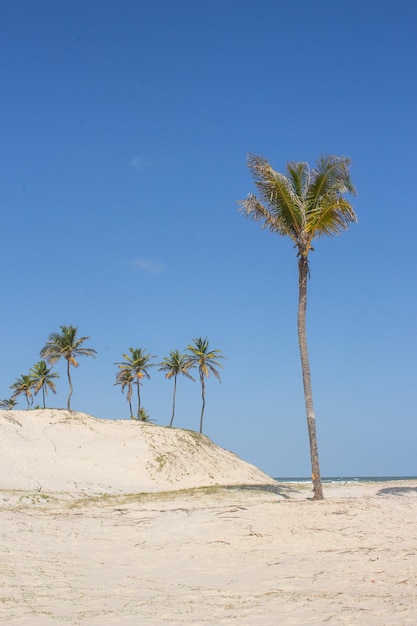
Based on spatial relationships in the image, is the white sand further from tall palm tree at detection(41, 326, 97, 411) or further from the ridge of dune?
tall palm tree at detection(41, 326, 97, 411)

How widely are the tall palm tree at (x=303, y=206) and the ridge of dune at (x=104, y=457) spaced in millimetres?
19223

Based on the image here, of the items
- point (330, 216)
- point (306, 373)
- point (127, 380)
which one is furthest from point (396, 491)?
point (127, 380)

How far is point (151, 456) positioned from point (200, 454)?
4.62 metres

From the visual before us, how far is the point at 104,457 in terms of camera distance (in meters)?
41.8

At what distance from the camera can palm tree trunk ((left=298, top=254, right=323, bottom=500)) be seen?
22.2 metres

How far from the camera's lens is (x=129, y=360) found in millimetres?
73312

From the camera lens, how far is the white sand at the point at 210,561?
9117mm

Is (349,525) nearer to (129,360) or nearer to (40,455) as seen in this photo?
(40,455)

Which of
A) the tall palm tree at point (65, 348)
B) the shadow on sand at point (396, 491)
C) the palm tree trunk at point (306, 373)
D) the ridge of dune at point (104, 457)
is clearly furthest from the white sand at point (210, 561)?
the tall palm tree at point (65, 348)

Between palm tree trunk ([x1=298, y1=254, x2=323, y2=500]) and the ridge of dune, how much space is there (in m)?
17.6

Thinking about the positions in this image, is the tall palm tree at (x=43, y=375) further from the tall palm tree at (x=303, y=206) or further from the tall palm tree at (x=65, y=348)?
the tall palm tree at (x=303, y=206)

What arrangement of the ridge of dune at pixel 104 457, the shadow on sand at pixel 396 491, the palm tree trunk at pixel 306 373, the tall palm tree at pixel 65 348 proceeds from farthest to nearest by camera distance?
the tall palm tree at pixel 65 348 → the ridge of dune at pixel 104 457 → the shadow on sand at pixel 396 491 → the palm tree trunk at pixel 306 373

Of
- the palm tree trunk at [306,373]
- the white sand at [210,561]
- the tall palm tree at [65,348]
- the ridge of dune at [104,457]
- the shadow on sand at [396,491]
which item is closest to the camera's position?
the white sand at [210,561]

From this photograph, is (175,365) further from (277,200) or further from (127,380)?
(277,200)
